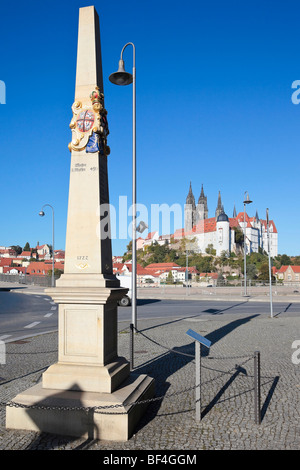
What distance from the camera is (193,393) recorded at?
6336 millimetres

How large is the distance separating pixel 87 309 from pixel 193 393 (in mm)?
2511

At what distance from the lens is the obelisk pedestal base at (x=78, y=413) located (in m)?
4.51

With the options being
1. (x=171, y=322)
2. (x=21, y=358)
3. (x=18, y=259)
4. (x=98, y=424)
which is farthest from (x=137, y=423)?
(x=18, y=259)

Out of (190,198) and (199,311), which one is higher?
(190,198)

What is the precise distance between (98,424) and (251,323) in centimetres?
1236

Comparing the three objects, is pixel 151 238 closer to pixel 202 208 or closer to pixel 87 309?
pixel 202 208

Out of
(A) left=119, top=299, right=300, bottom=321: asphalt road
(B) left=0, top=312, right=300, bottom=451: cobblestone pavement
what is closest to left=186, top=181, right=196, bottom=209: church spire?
(A) left=119, top=299, right=300, bottom=321: asphalt road

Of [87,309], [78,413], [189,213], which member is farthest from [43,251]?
[78,413]

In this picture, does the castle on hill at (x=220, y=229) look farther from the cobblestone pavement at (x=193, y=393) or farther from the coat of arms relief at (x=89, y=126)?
the coat of arms relief at (x=89, y=126)

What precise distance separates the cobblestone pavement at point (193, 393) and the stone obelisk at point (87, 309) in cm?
23

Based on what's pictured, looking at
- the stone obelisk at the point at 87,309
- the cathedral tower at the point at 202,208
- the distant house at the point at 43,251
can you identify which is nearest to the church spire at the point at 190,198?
the cathedral tower at the point at 202,208

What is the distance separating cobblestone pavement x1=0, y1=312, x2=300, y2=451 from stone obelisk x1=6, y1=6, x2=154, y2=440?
0.76 feet

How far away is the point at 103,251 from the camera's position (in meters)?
5.68

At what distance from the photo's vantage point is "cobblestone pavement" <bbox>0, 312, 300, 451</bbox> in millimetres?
4422
